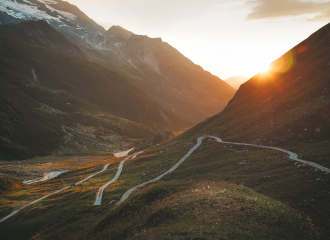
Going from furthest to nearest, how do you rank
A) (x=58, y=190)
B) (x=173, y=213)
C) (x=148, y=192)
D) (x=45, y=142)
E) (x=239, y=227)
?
(x=45, y=142), (x=58, y=190), (x=148, y=192), (x=173, y=213), (x=239, y=227)

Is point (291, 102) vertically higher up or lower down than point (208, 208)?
higher up

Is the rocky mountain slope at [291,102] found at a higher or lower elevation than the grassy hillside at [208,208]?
higher

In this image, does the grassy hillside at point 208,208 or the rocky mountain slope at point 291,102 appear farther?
the rocky mountain slope at point 291,102

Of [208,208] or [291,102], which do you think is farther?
[291,102]

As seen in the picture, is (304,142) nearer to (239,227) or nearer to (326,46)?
(239,227)

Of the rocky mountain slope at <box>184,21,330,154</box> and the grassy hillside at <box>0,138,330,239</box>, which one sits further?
the rocky mountain slope at <box>184,21,330,154</box>

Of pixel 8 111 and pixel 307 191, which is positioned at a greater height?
pixel 8 111

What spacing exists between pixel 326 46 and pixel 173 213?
428 feet

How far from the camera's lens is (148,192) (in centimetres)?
4241

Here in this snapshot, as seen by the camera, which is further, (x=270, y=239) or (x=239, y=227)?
(x=239, y=227)

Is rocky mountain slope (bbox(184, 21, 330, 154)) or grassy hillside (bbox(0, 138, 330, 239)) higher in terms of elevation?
rocky mountain slope (bbox(184, 21, 330, 154))

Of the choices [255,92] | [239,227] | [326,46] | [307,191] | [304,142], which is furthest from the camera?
[255,92]

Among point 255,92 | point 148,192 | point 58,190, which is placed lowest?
point 58,190

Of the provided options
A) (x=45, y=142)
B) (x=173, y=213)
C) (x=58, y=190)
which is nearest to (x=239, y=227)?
(x=173, y=213)
